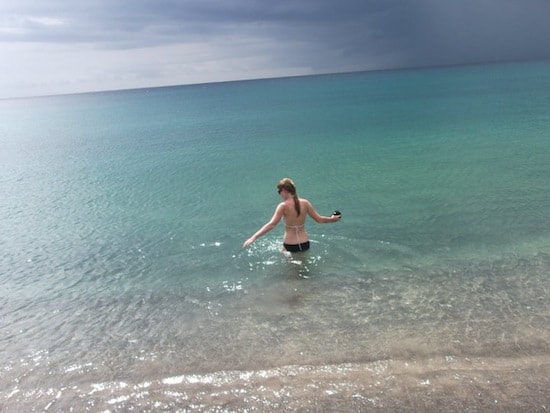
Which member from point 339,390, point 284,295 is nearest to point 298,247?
point 284,295

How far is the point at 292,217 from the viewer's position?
9.80 meters

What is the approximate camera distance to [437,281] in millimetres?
9188

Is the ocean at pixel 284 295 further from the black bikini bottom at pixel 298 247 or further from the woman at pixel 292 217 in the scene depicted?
the woman at pixel 292 217

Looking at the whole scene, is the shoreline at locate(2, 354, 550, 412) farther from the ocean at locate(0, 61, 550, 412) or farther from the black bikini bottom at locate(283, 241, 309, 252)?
the black bikini bottom at locate(283, 241, 309, 252)

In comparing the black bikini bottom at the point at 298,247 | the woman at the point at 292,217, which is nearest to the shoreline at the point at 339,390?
the woman at the point at 292,217

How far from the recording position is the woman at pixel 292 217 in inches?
366

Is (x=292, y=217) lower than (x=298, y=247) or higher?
higher

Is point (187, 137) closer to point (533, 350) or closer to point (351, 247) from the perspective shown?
point (351, 247)

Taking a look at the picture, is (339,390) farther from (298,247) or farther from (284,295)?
(298,247)

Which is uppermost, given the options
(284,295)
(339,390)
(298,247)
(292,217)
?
(292,217)

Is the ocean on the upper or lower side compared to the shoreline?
upper

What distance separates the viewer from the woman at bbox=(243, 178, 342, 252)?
9.29m

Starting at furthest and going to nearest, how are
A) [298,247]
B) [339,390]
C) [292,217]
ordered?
[298,247] < [292,217] < [339,390]

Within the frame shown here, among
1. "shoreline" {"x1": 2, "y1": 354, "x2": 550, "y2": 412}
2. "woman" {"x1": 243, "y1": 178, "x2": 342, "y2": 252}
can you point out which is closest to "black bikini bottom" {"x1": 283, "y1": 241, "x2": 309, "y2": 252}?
"woman" {"x1": 243, "y1": 178, "x2": 342, "y2": 252}
